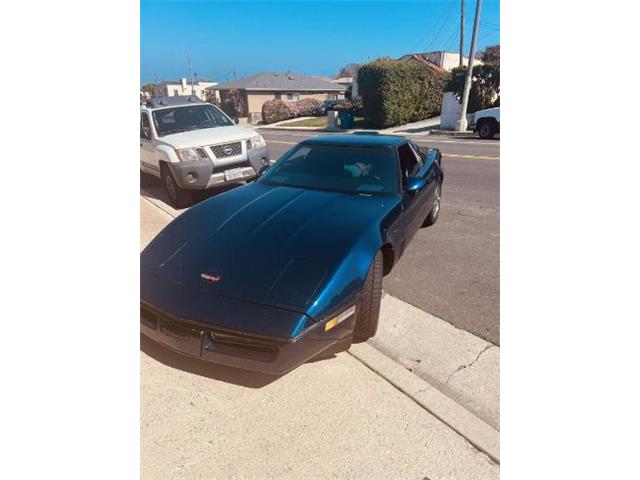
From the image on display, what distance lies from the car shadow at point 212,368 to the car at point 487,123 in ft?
48.8

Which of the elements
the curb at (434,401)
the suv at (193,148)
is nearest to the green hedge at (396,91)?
the suv at (193,148)

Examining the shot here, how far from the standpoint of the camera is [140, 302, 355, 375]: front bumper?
212cm

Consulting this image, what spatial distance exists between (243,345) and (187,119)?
6.08 metres

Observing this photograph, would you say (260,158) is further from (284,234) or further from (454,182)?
(284,234)

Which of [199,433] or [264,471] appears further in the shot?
[199,433]

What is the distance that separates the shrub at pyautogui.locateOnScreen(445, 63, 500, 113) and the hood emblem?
21902mm

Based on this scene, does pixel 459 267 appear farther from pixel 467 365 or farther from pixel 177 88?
pixel 177 88

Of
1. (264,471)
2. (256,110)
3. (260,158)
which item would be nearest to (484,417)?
(264,471)

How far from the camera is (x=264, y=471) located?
1.89 metres

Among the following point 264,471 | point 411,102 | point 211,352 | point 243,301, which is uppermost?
point 411,102

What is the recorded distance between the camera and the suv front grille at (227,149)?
20.8ft

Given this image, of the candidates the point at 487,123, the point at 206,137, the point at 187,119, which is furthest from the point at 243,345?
the point at 487,123

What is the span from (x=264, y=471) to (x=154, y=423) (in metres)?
0.69

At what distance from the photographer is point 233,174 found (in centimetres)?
645
